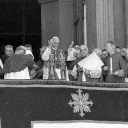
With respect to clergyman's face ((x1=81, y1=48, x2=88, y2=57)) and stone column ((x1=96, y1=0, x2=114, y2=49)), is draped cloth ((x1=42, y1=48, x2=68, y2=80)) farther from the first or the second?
stone column ((x1=96, y1=0, x2=114, y2=49))

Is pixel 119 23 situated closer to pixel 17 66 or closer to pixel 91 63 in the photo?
pixel 91 63

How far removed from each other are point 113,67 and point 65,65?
3.53 ft

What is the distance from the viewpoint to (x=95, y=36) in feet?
49.1

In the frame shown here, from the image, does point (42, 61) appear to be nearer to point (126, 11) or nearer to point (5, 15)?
point (126, 11)

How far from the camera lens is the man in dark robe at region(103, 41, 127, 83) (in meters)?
12.2

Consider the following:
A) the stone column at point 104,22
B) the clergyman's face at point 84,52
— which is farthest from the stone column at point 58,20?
the clergyman's face at point 84,52

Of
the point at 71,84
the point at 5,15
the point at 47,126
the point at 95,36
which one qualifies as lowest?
the point at 47,126

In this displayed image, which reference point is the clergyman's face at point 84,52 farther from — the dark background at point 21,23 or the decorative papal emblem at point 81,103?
the dark background at point 21,23

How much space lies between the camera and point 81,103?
10711mm

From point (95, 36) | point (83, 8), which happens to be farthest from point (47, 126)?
point (83, 8)

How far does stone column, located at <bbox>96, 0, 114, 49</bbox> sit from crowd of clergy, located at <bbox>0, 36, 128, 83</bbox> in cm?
194

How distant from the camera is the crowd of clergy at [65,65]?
11.8 meters

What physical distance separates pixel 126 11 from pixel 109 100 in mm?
4838

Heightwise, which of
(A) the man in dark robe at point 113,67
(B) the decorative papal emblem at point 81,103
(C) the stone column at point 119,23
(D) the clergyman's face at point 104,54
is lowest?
(B) the decorative papal emblem at point 81,103
